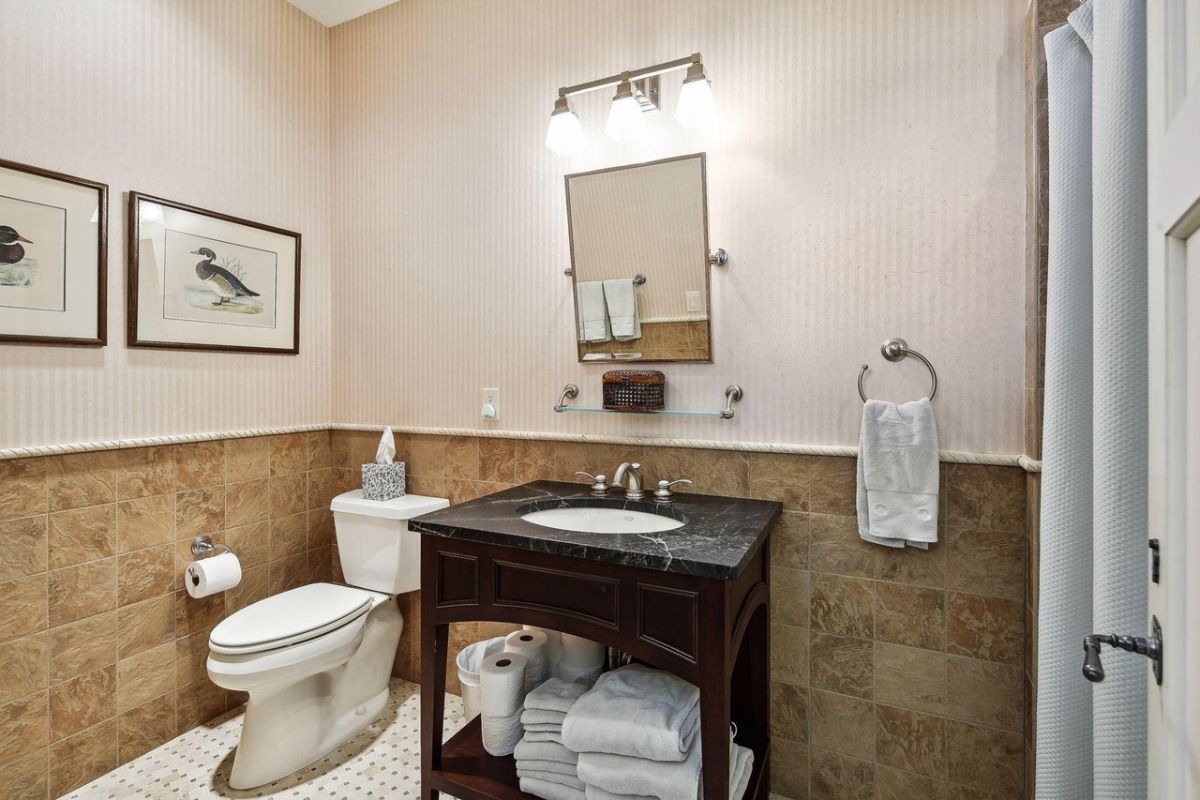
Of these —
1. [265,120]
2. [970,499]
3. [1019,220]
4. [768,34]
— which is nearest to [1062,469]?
[970,499]

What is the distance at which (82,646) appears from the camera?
1.73 meters

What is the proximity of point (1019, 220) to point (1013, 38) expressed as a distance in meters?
0.45

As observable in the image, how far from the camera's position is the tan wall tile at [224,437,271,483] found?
2.12 m

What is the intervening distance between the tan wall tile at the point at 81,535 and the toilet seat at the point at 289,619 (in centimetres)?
41

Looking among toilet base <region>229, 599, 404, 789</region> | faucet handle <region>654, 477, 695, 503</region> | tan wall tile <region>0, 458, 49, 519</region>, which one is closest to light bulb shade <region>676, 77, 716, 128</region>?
faucet handle <region>654, 477, 695, 503</region>

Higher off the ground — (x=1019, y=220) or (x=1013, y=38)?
(x=1013, y=38)

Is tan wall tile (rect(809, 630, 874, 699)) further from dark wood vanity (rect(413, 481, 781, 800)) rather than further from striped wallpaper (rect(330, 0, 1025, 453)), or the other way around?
striped wallpaper (rect(330, 0, 1025, 453))

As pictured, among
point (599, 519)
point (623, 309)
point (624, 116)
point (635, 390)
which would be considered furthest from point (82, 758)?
point (624, 116)

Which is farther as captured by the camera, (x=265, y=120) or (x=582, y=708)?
(x=265, y=120)

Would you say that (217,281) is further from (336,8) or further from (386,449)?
(336,8)

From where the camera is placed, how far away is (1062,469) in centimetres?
101

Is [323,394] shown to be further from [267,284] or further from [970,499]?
[970,499]

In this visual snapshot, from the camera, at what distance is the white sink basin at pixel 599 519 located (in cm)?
169

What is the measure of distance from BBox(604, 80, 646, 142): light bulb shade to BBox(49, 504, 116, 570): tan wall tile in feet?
6.27
